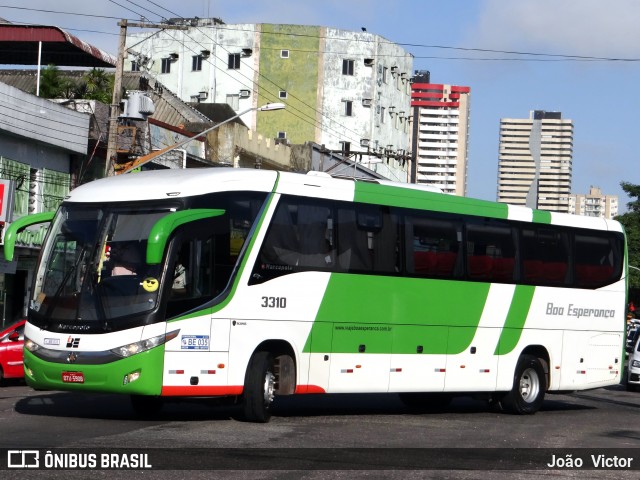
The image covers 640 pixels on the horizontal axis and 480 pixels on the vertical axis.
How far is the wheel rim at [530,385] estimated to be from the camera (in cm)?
2188

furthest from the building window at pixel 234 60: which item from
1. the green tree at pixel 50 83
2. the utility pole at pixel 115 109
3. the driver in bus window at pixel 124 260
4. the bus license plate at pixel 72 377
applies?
the bus license plate at pixel 72 377

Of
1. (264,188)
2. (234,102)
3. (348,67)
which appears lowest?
(264,188)

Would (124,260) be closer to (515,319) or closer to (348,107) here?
(515,319)

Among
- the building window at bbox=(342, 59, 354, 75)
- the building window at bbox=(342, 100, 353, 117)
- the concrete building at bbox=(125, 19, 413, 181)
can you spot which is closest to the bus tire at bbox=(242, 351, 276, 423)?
the concrete building at bbox=(125, 19, 413, 181)

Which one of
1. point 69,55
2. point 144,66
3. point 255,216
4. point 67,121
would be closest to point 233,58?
point 144,66

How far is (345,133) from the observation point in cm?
8788

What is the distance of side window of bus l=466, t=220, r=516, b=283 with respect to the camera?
67.5 ft

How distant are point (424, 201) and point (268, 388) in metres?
4.61

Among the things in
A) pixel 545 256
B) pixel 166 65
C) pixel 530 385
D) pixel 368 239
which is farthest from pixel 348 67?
pixel 368 239

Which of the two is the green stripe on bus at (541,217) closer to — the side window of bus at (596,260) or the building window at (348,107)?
the side window of bus at (596,260)

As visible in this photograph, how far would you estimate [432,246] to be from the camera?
19781 mm

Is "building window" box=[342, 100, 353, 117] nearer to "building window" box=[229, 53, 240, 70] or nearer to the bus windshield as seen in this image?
"building window" box=[229, 53, 240, 70]

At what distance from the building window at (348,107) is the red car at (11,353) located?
6398 centimetres

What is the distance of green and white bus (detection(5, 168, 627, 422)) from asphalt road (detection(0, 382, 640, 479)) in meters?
0.66
